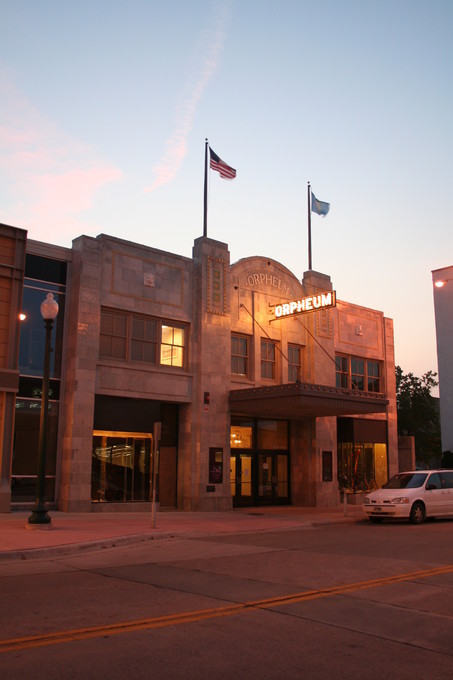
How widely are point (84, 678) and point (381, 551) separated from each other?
9.46 meters

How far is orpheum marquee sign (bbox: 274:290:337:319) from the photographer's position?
25562 mm

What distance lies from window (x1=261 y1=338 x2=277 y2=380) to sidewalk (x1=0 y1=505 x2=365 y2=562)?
18.3ft

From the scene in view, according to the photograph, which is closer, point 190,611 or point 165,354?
point 190,611

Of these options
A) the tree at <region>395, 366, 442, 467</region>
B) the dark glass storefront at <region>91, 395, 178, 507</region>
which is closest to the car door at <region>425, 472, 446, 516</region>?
the dark glass storefront at <region>91, 395, 178, 507</region>

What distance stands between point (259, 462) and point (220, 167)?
12.3 metres

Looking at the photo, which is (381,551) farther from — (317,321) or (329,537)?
(317,321)

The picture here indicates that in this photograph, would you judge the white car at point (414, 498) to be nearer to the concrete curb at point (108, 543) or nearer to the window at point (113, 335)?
the concrete curb at point (108, 543)

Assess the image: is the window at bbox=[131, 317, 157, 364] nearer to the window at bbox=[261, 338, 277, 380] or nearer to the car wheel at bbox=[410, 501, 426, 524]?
the window at bbox=[261, 338, 277, 380]

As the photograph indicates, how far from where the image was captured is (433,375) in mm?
58469

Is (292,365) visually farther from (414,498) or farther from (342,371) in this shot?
(414,498)

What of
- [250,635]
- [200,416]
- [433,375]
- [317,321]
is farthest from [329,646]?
[433,375]

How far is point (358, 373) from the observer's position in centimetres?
3291

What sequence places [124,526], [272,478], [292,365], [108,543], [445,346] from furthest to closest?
[445,346] → [292,365] → [272,478] → [124,526] → [108,543]

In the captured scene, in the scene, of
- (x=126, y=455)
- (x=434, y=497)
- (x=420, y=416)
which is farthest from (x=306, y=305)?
(x=420, y=416)
